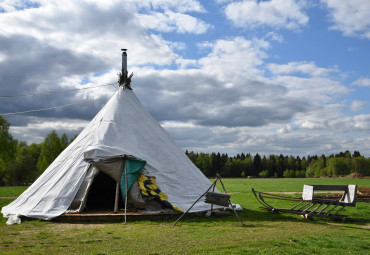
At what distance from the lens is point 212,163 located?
85438 mm

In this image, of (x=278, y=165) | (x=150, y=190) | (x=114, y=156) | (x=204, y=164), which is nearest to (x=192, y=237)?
(x=150, y=190)

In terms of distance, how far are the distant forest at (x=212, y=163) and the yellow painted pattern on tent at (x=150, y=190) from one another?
106 ft

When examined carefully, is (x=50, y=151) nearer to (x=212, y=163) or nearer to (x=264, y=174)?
(x=212, y=163)

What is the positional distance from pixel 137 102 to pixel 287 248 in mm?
8979

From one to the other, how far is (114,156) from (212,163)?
7581cm

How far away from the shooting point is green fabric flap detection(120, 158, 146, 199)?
34.6 ft

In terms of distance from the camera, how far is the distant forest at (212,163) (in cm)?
4197

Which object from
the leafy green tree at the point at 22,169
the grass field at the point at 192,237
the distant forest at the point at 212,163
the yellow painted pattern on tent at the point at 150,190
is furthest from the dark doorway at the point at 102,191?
the leafy green tree at the point at 22,169

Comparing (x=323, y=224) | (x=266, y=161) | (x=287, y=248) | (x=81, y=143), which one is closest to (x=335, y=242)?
(x=287, y=248)

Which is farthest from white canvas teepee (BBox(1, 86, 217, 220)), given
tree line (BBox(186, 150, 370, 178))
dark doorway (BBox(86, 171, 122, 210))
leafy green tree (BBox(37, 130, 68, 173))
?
tree line (BBox(186, 150, 370, 178))

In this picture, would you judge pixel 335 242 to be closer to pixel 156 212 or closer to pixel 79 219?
pixel 156 212

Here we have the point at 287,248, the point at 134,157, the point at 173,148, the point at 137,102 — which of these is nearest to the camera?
the point at 287,248

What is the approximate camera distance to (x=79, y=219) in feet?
32.1

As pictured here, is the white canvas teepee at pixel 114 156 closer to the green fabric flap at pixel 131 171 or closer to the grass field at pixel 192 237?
the green fabric flap at pixel 131 171
